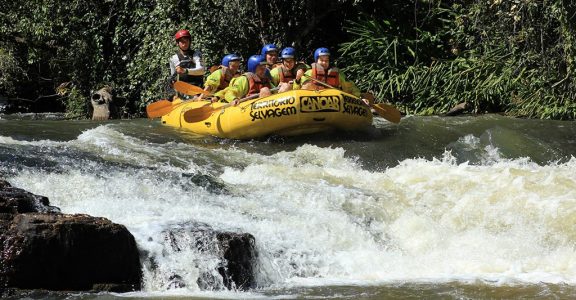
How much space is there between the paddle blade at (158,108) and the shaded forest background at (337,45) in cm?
217

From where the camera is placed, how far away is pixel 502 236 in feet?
22.2

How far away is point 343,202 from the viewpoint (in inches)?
288

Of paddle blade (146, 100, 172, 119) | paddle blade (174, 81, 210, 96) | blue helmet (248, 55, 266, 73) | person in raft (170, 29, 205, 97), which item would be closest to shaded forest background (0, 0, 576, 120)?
person in raft (170, 29, 205, 97)

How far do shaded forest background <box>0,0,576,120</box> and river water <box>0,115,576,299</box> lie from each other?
2178 millimetres

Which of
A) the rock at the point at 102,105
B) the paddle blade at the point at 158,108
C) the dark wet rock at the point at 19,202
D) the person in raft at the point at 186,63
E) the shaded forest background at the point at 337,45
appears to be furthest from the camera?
the rock at the point at 102,105

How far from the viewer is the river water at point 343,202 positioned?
224 inches

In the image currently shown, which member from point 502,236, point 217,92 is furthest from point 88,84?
point 502,236

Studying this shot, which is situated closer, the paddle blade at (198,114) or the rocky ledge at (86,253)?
the rocky ledge at (86,253)

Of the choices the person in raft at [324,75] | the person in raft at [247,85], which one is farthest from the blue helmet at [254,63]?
the person in raft at [324,75]

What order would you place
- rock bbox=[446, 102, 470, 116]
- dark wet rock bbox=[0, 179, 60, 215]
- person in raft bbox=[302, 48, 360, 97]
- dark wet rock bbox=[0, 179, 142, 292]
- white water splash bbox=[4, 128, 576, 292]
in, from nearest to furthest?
dark wet rock bbox=[0, 179, 142, 292]
dark wet rock bbox=[0, 179, 60, 215]
white water splash bbox=[4, 128, 576, 292]
person in raft bbox=[302, 48, 360, 97]
rock bbox=[446, 102, 470, 116]

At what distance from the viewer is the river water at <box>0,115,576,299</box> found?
568cm

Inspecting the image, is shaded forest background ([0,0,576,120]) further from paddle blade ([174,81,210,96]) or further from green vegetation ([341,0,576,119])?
paddle blade ([174,81,210,96])

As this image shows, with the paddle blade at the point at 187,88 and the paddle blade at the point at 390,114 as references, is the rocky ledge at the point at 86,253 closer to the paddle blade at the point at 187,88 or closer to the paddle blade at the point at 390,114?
the paddle blade at the point at 390,114

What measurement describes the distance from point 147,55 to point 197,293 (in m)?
9.99
